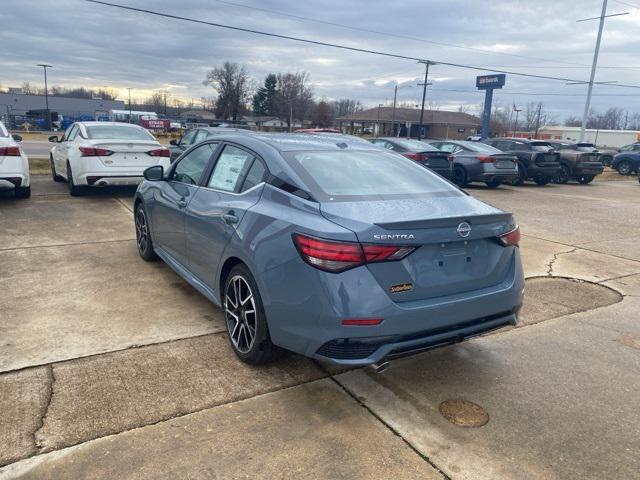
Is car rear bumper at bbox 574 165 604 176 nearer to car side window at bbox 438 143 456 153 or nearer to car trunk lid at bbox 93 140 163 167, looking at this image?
car side window at bbox 438 143 456 153

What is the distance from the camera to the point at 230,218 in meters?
3.46

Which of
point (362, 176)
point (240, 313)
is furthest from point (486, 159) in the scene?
point (240, 313)

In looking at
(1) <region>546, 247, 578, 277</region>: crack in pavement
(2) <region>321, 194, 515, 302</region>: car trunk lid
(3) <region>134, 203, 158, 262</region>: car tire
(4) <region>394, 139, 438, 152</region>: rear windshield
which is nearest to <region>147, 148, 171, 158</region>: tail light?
(3) <region>134, 203, 158, 262</region>: car tire

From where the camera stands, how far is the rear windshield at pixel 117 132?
9648 mm

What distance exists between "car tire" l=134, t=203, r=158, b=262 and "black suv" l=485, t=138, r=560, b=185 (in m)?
13.8

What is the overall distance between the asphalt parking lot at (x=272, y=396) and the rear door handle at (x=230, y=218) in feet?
3.20

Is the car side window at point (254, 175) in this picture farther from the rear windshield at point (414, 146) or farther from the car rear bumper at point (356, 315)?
the rear windshield at point (414, 146)

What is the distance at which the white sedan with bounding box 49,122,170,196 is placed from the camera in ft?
30.2

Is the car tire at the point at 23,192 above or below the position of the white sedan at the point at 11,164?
below

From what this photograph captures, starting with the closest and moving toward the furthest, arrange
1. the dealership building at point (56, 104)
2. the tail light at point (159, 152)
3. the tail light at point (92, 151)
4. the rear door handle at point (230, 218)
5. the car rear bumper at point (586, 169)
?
the rear door handle at point (230, 218), the tail light at point (92, 151), the tail light at point (159, 152), the car rear bumper at point (586, 169), the dealership building at point (56, 104)

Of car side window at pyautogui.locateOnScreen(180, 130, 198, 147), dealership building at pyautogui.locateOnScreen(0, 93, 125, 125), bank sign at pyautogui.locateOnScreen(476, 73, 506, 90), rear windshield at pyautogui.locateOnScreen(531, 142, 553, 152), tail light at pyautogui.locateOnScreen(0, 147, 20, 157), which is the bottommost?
tail light at pyautogui.locateOnScreen(0, 147, 20, 157)

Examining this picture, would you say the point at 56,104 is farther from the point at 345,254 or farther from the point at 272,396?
the point at 345,254

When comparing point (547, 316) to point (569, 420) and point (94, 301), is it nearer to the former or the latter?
point (569, 420)

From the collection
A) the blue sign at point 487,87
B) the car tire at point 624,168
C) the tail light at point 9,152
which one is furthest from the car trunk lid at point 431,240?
the blue sign at point 487,87
